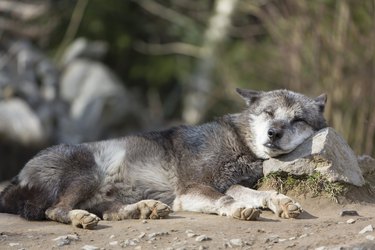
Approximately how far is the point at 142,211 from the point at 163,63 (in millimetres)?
13191

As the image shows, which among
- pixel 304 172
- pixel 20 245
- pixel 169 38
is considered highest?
pixel 169 38

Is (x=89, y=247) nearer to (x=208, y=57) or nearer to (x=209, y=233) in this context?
(x=209, y=233)

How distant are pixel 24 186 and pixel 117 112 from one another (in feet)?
32.7

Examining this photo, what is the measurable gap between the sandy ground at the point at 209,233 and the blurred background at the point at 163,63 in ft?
14.9

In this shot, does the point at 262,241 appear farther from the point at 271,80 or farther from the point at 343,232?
the point at 271,80

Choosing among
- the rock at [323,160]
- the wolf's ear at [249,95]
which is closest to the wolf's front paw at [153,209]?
the rock at [323,160]

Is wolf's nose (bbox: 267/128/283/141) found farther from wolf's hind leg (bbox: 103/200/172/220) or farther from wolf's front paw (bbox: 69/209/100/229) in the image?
wolf's front paw (bbox: 69/209/100/229)

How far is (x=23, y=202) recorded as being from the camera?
6539 millimetres

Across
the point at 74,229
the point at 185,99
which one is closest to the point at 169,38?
the point at 185,99

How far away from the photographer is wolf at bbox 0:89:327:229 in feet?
20.9

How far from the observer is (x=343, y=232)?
17.6 feet

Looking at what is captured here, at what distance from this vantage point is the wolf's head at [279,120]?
21.3 feet

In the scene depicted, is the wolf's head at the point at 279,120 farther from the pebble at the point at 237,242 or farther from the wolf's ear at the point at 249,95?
the pebble at the point at 237,242

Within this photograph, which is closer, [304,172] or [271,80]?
[304,172]
